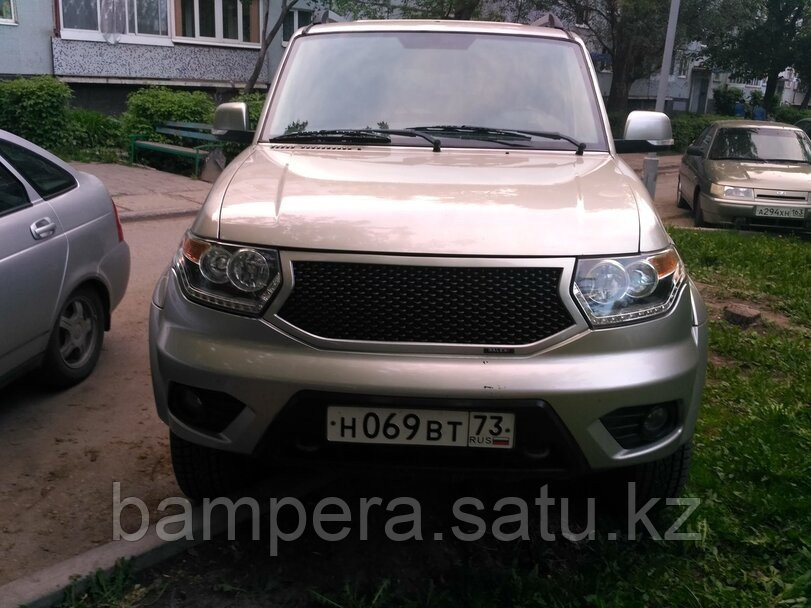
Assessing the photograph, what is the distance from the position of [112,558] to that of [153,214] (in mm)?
7774

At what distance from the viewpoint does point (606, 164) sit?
364 cm

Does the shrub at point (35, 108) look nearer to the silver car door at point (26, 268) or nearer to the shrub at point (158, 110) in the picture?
the shrub at point (158, 110)

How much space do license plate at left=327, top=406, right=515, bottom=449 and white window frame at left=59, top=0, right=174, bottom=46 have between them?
1812 centimetres

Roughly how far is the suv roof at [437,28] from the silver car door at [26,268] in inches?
66.4

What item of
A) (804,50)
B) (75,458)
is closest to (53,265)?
(75,458)

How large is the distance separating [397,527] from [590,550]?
2.47 feet

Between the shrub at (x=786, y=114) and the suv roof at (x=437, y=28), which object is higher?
the suv roof at (x=437, y=28)

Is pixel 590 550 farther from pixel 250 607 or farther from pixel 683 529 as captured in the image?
pixel 250 607

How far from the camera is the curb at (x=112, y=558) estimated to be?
2.78m

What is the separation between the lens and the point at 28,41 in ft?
57.8

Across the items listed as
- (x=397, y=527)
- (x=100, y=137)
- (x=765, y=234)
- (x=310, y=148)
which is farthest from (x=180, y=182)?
(x=397, y=527)

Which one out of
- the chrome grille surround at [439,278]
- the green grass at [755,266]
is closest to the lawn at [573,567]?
the chrome grille surround at [439,278]

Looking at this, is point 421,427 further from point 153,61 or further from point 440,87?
point 153,61

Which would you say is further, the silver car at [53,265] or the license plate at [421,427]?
the silver car at [53,265]
